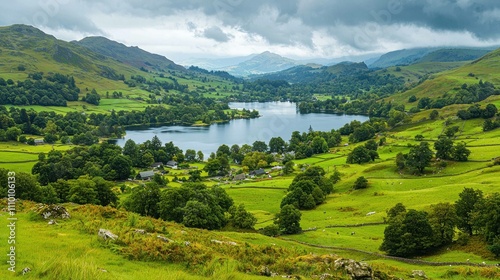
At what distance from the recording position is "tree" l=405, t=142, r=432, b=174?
80.8 metres

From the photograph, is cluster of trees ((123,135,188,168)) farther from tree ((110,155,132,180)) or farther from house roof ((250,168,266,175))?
house roof ((250,168,266,175))

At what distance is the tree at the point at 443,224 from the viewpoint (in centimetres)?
3684

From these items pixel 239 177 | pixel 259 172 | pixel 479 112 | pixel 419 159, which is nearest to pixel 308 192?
pixel 419 159

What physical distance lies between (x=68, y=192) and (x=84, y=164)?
51.9 meters

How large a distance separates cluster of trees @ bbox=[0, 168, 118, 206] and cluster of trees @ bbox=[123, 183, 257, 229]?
14.7 feet

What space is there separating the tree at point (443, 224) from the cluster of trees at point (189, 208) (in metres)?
22.8

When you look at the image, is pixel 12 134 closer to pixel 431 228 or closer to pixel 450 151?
pixel 450 151

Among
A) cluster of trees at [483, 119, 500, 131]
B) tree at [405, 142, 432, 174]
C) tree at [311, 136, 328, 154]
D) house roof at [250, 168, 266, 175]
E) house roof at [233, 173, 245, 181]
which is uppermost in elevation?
cluster of trees at [483, 119, 500, 131]

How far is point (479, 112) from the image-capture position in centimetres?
13662

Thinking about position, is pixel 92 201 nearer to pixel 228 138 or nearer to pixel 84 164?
pixel 84 164

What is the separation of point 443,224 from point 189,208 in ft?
97.3

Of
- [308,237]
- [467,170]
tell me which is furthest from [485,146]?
[308,237]

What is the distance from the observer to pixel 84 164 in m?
108

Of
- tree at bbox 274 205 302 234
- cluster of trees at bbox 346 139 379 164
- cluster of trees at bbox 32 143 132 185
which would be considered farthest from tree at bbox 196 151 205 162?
tree at bbox 274 205 302 234
